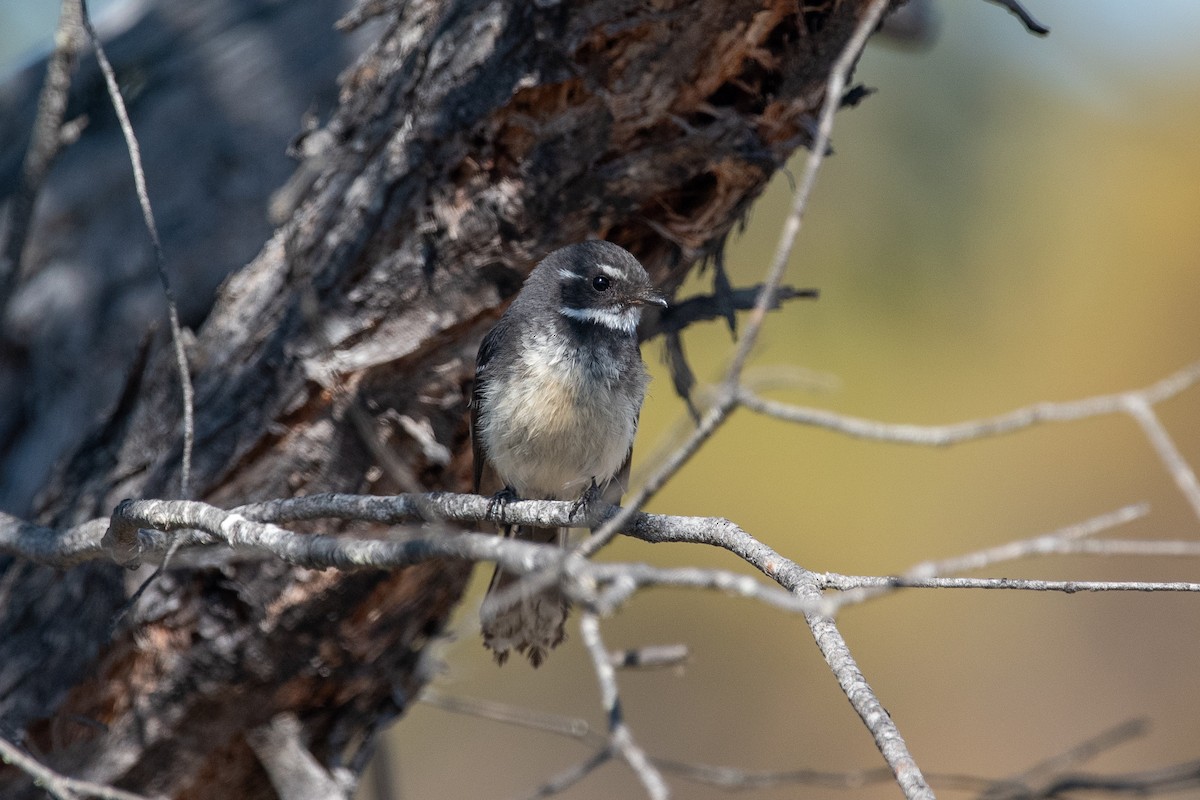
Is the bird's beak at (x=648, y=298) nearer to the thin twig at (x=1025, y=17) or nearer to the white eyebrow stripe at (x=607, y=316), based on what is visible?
the white eyebrow stripe at (x=607, y=316)

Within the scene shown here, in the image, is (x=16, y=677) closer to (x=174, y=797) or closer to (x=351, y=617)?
(x=174, y=797)

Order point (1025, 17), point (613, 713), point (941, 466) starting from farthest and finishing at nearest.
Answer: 1. point (941, 466)
2. point (1025, 17)
3. point (613, 713)

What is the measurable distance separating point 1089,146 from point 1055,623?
412 cm

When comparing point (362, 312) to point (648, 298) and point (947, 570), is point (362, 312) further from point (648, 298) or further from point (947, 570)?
point (947, 570)

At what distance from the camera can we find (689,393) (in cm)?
458

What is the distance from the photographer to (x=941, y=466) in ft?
32.3

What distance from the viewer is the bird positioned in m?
4.36

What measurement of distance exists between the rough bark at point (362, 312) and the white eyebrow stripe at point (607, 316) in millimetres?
391

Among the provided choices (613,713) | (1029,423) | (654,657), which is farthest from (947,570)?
(654,657)

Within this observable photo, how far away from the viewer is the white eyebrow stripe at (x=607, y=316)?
15.0 ft

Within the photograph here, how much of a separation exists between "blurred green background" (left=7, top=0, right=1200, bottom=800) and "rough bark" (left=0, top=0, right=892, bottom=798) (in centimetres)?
470

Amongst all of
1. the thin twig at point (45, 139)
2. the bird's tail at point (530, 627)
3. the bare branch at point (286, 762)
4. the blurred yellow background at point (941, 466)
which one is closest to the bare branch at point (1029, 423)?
the bird's tail at point (530, 627)

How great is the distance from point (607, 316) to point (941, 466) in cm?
606

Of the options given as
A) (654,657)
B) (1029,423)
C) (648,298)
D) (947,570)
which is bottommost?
(654,657)
